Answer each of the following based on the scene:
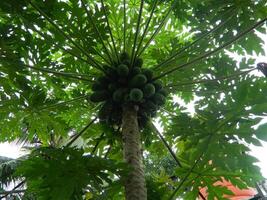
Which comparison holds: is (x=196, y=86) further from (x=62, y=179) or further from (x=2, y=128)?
(x=62, y=179)

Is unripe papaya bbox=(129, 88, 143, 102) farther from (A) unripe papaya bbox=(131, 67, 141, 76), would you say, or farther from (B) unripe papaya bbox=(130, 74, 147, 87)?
(A) unripe papaya bbox=(131, 67, 141, 76)

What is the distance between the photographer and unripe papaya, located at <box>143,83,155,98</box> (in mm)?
3402

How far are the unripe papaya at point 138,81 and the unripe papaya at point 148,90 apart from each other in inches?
1.8

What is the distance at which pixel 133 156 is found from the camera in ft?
9.16

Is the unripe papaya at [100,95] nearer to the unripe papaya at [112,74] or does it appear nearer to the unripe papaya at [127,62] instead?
the unripe papaya at [112,74]

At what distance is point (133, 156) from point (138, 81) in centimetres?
83

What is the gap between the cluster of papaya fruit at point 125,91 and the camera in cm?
340

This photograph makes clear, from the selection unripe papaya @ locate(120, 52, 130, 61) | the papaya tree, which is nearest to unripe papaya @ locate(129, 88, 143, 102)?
the papaya tree

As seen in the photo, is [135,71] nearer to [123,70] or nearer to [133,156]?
[123,70]

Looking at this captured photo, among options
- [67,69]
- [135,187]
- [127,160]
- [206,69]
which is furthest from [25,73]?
[206,69]

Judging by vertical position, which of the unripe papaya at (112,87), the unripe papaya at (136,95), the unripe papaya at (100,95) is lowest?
the unripe papaya at (136,95)

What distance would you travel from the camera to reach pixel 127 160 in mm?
2779

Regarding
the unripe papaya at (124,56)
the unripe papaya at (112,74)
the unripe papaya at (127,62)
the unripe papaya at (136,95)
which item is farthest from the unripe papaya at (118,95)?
the unripe papaya at (124,56)

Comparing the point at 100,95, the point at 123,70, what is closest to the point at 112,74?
the point at 123,70
